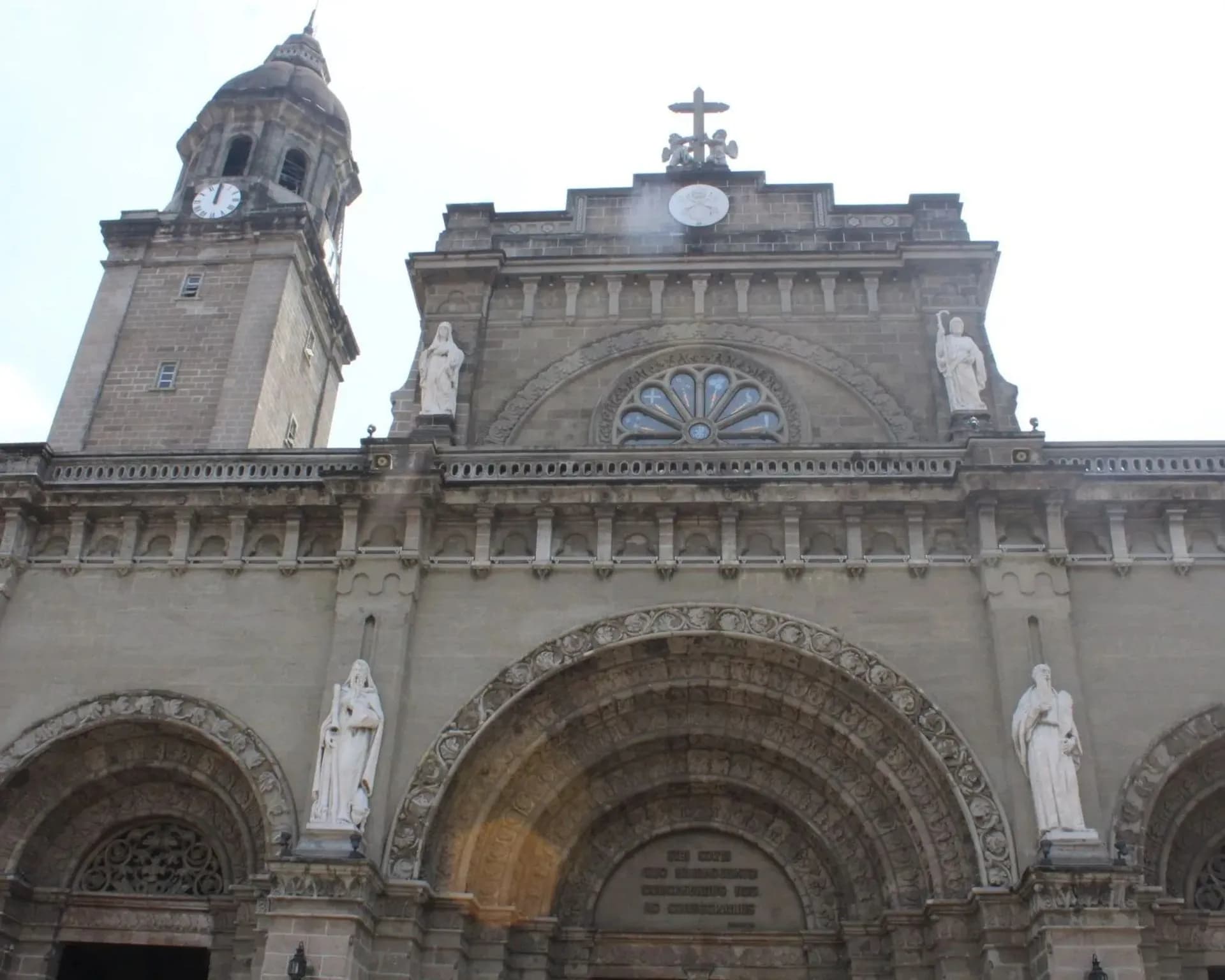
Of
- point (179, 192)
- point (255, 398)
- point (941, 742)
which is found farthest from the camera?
point (179, 192)

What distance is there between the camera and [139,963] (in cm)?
2008

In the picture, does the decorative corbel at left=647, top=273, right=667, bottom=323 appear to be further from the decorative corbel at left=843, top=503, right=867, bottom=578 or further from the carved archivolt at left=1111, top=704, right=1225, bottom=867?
the carved archivolt at left=1111, top=704, right=1225, bottom=867

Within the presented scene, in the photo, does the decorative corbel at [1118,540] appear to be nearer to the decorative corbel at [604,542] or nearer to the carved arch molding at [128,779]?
the decorative corbel at [604,542]

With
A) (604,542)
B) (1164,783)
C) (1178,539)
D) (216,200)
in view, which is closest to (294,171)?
(216,200)

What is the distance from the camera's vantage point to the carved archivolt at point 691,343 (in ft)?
74.5

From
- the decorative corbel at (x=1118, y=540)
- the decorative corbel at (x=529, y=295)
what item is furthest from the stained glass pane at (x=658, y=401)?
the decorative corbel at (x=1118, y=540)

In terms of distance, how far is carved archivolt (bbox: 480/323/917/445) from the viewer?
2272 centimetres

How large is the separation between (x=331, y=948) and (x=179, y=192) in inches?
863

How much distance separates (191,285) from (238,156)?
495 cm

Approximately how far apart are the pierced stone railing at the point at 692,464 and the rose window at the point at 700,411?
2966mm

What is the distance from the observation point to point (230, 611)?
1884 cm

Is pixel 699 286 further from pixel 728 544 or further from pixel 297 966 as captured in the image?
pixel 297 966

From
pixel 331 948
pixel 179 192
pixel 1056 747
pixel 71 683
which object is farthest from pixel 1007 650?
pixel 179 192

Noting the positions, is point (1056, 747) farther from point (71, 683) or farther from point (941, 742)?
point (71, 683)
